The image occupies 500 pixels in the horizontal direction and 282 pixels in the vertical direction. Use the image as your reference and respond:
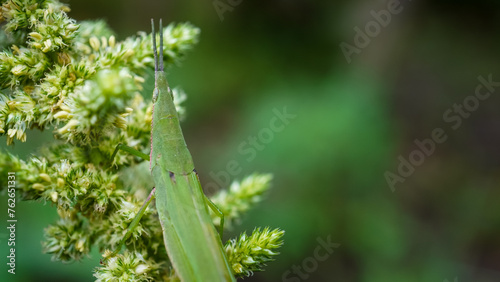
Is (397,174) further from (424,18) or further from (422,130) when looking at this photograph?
(424,18)

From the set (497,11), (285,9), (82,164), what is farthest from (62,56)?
(497,11)

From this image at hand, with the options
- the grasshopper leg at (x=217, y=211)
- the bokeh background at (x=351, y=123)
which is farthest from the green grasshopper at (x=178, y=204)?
the bokeh background at (x=351, y=123)

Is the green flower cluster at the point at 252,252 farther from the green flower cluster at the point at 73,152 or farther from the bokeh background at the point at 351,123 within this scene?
the bokeh background at the point at 351,123

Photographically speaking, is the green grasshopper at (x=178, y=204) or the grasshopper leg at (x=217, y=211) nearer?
the green grasshopper at (x=178, y=204)

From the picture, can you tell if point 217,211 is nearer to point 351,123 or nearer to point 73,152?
point 73,152

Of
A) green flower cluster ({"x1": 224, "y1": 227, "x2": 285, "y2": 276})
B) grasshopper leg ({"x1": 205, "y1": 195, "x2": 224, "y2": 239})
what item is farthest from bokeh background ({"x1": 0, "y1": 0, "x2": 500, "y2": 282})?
green flower cluster ({"x1": 224, "y1": 227, "x2": 285, "y2": 276})

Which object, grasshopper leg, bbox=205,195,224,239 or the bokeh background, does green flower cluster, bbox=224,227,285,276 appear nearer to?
grasshopper leg, bbox=205,195,224,239
